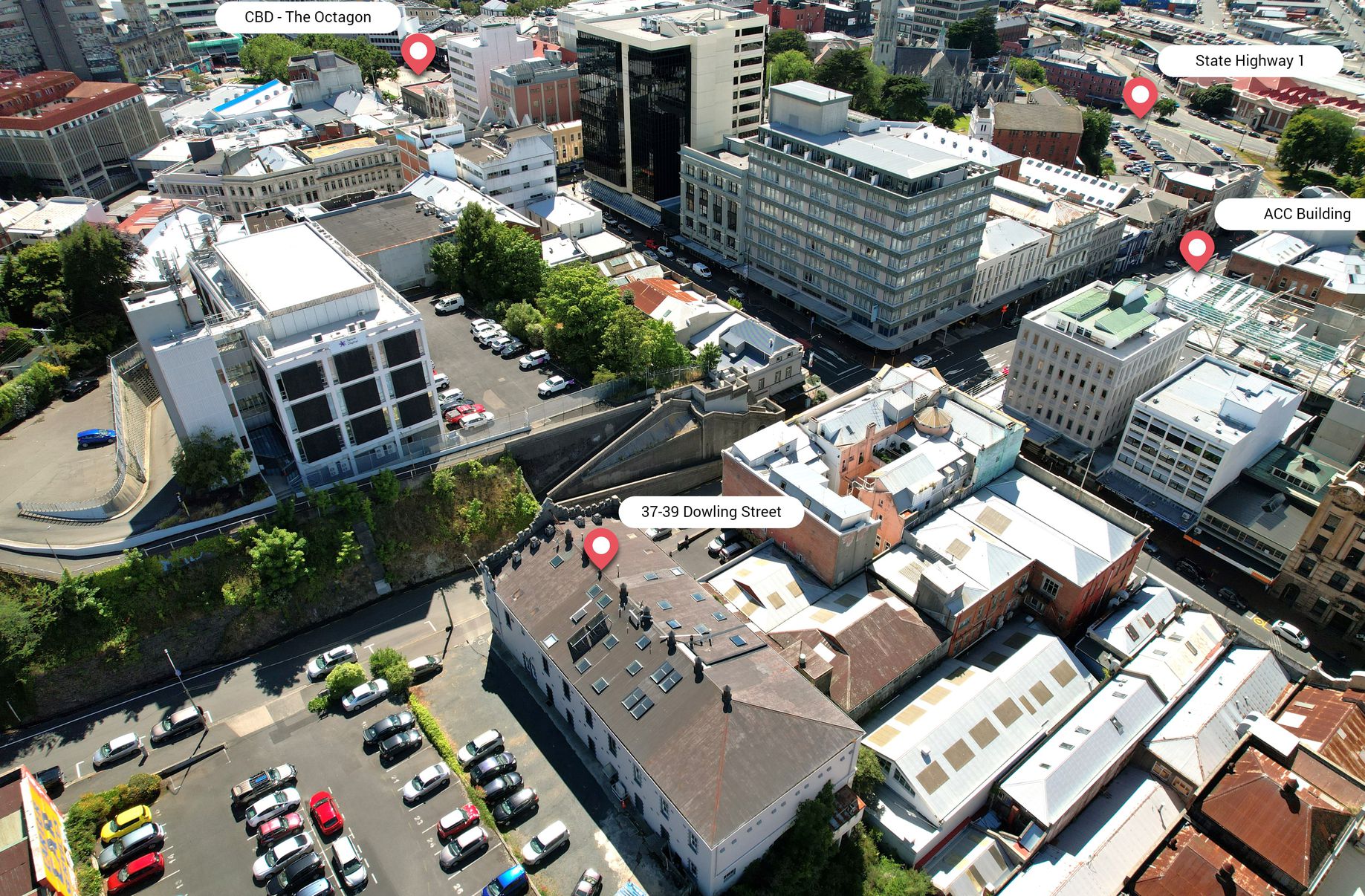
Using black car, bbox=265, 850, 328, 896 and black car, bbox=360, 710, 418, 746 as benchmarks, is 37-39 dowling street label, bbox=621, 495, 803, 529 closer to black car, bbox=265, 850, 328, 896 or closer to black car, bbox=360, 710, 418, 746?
black car, bbox=360, 710, 418, 746

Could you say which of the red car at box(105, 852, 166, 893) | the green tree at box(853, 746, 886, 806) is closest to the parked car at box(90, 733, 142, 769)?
the red car at box(105, 852, 166, 893)

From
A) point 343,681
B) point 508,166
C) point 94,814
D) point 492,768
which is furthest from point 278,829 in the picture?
point 508,166

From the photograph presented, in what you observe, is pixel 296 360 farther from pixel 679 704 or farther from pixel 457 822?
pixel 679 704

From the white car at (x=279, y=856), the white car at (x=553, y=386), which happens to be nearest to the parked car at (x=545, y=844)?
the white car at (x=279, y=856)

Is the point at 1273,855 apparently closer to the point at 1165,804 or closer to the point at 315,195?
the point at 1165,804

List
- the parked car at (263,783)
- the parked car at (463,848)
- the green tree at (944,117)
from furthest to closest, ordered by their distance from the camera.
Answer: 1. the green tree at (944,117)
2. the parked car at (263,783)
3. the parked car at (463,848)

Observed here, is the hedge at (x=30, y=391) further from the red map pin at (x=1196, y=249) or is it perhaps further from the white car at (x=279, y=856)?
the red map pin at (x=1196, y=249)
